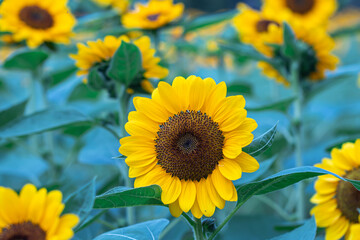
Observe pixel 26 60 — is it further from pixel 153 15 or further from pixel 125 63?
pixel 125 63

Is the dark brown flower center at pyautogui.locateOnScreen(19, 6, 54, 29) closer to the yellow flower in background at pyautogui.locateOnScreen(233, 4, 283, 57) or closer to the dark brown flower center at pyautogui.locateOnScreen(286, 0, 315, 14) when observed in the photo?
the yellow flower in background at pyautogui.locateOnScreen(233, 4, 283, 57)

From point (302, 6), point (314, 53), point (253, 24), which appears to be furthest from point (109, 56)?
point (302, 6)

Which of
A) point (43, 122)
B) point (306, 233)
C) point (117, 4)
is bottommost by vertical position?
point (306, 233)

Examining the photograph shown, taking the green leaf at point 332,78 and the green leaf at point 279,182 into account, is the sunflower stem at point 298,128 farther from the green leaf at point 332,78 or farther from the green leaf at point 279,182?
the green leaf at point 279,182

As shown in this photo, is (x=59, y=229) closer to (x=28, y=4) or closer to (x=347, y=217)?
(x=347, y=217)

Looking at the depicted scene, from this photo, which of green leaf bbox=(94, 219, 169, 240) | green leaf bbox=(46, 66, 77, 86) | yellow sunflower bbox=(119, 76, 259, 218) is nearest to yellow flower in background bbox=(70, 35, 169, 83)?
yellow sunflower bbox=(119, 76, 259, 218)

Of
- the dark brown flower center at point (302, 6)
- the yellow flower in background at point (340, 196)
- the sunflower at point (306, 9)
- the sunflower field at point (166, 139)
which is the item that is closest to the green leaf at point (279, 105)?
the sunflower field at point (166, 139)

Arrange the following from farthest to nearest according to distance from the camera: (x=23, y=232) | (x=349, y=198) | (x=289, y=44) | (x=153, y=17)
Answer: (x=153, y=17) < (x=289, y=44) < (x=349, y=198) < (x=23, y=232)

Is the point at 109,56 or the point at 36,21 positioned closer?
the point at 109,56
